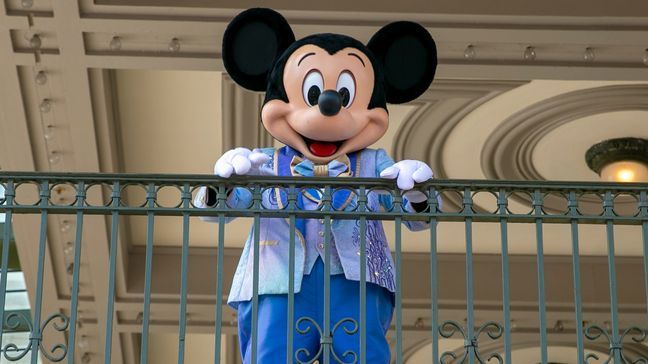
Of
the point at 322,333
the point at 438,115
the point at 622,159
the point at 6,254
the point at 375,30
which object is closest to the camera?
the point at 322,333

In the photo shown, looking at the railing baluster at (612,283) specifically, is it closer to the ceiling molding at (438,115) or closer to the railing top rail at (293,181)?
the railing top rail at (293,181)

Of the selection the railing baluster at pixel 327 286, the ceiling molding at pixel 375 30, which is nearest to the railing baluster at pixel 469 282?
the railing baluster at pixel 327 286

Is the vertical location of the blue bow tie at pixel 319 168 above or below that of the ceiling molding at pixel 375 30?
below

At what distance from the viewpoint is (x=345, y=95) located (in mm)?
6133

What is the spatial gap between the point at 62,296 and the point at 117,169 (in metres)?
1.31

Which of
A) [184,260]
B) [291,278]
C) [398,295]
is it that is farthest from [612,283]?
[184,260]

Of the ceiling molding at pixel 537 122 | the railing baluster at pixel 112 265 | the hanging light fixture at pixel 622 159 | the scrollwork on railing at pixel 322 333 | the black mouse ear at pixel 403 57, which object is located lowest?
the scrollwork on railing at pixel 322 333

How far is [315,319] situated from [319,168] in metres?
0.66

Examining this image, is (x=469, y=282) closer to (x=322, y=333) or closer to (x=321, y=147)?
(x=322, y=333)

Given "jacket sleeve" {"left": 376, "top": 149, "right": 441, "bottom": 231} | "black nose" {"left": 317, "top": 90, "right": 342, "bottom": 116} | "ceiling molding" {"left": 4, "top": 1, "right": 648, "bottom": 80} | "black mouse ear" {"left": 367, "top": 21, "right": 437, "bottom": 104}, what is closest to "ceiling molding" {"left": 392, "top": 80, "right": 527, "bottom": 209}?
"ceiling molding" {"left": 4, "top": 1, "right": 648, "bottom": 80}

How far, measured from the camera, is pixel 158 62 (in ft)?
31.0

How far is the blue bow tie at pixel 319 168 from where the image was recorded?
6043 mm

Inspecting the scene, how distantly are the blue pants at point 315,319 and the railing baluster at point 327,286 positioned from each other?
13 cm

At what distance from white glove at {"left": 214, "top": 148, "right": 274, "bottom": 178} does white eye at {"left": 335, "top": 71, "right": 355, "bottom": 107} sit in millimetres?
498
